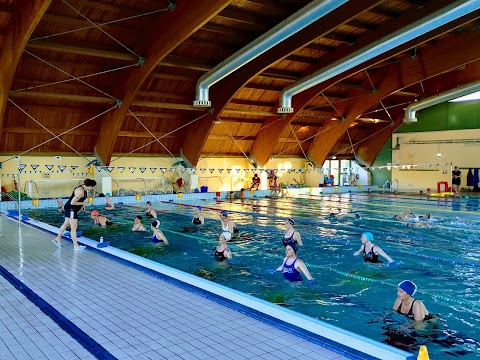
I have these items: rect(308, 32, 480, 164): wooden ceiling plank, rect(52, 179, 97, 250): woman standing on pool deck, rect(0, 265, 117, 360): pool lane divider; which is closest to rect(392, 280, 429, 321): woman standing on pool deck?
rect(0, 265, 117, 360): pool lane divider

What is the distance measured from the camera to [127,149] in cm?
2419

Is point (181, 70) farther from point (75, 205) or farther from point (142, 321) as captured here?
point (142, 321)

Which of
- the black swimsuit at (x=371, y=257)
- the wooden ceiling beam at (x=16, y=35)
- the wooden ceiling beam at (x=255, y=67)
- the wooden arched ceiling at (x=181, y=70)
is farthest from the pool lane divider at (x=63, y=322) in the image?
the wooden ceiling beam at (x=255, y=67)

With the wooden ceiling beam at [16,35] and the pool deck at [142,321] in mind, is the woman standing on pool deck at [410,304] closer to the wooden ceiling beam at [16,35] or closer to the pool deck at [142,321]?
the pool deck at [142,321]

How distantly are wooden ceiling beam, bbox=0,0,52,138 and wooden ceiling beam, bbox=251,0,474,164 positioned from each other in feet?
36.5

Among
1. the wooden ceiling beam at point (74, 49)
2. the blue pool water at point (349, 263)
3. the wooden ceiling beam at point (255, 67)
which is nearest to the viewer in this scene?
the blue pool water at point (349, 263)

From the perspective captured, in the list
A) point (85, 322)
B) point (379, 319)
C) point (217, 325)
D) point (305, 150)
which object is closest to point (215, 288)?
point (217, 325)

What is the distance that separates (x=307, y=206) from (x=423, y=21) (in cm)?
938

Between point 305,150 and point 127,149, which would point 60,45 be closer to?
point 127,149

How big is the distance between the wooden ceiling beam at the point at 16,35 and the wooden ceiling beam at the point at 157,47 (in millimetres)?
4341

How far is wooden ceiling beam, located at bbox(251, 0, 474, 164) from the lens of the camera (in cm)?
1568

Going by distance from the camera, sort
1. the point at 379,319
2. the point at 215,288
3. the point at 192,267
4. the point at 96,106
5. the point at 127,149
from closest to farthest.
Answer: the point at 379,319
the point at 215,288
the point at 192,267
the point at 96,106
the point at 127,149

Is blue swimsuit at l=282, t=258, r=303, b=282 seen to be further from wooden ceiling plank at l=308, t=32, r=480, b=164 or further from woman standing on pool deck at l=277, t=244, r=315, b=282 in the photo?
wooden ceiling plank at l=308, t=32, r=480, b=164

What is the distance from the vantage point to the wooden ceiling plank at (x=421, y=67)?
1995 cm
